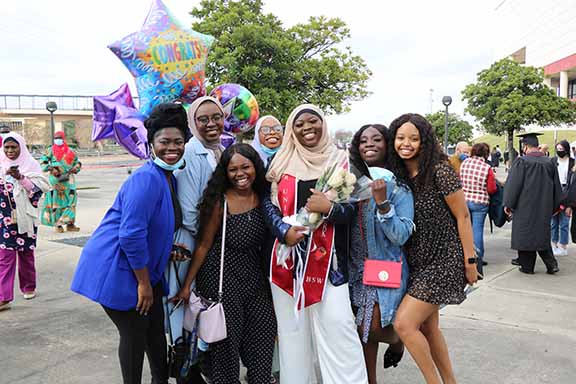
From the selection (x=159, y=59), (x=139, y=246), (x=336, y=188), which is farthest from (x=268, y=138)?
(x=139, y=246)

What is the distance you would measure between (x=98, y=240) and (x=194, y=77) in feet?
6.01

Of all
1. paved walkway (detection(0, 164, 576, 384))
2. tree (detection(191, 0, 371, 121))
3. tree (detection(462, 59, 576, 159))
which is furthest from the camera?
tree (detection(462, 59, 576, 159))

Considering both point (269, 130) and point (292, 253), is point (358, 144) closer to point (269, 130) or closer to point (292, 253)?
Answer: point (292, 253)

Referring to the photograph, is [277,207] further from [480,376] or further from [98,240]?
[480,376]

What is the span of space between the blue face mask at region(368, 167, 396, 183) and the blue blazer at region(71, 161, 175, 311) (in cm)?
116

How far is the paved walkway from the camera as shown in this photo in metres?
3.60

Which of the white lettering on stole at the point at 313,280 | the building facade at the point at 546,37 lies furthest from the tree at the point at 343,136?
the building facade at the point at 546,37

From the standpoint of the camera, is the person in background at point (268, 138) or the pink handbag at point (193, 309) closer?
the pink handbag at point (193, 309)

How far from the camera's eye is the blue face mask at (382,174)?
2.75m

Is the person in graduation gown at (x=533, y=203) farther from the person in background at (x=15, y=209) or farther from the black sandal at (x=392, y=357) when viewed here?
the person in background at (x=15, y=209)

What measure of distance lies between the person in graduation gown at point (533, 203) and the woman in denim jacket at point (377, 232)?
163 inches

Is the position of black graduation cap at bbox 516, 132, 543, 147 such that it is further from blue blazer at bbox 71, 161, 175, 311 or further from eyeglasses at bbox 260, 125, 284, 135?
blue blazer at bbox 71, 161, 175, 311

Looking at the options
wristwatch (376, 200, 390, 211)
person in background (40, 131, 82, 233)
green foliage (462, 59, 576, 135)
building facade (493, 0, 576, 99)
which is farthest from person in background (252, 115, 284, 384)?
building facade (493, 0, 576, 99)

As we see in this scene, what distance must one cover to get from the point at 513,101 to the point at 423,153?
28488 millimetres
